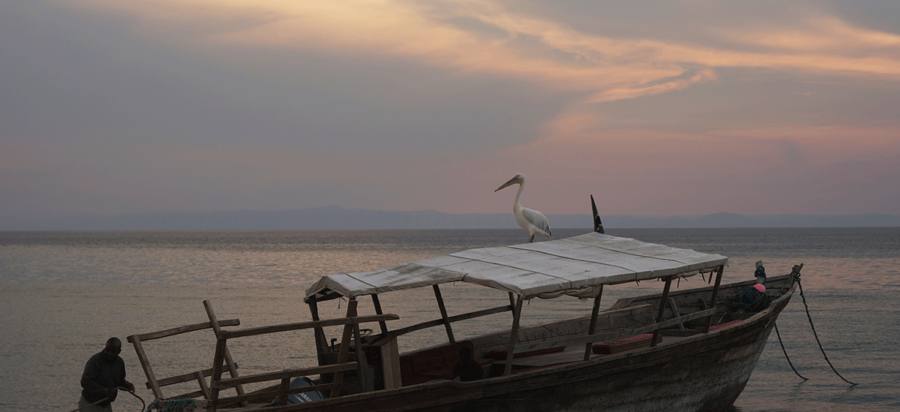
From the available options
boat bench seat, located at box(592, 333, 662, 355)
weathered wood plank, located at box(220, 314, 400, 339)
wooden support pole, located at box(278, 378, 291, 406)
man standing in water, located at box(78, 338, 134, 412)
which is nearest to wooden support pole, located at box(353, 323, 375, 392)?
weathered wood plank, located at box(220, 314, 400, 339)

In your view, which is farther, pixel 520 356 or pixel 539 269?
pixel 520 356

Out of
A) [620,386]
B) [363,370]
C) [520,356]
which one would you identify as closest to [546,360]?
[520,356]

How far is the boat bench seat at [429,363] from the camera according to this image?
29.2ft

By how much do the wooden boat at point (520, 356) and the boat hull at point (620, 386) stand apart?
2 centimetres

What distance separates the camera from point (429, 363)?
9078mm

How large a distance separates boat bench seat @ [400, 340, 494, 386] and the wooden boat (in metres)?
0.01

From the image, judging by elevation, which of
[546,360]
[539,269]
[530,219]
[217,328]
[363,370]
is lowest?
[546,360]

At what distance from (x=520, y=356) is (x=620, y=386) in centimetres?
187

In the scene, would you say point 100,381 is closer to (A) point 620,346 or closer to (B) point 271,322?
(A) point 620,346

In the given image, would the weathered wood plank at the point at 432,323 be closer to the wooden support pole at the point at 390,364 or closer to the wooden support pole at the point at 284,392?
the wooden support pole at the point at 390,364

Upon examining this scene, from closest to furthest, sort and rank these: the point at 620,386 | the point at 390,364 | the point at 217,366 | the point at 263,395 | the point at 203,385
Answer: the point at 217,366, the point at 263,395, the point at 390,364, the point at 203,385, the point at 620,386

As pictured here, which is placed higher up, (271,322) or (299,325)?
(299,325)

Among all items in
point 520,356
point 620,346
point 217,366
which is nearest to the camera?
point 217,366

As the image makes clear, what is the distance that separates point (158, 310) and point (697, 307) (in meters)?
20.5
